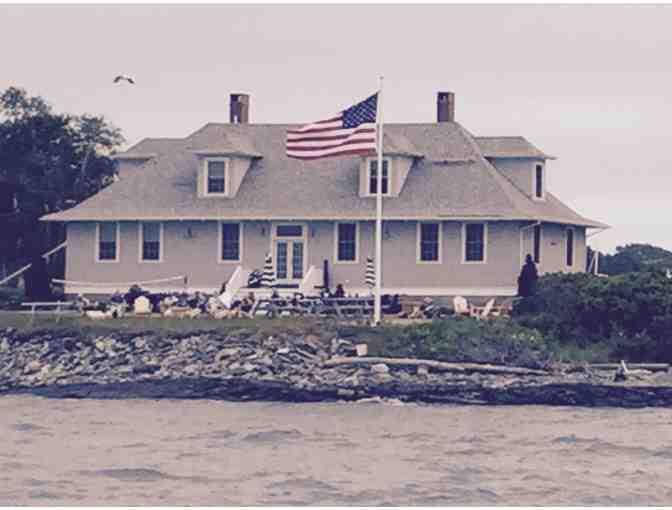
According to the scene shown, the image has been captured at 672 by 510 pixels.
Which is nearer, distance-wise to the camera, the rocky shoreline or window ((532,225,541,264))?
the rocky shoreline

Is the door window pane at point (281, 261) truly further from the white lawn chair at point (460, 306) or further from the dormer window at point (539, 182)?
the dormer window at point (539, 182)

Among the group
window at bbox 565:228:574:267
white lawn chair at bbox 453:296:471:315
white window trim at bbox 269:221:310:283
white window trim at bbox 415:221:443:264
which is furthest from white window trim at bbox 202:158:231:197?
window at bbox 565:228:574:267

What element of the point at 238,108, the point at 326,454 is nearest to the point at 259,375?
the point at 326,454

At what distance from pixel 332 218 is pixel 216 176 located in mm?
4381

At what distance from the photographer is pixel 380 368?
47781 mm

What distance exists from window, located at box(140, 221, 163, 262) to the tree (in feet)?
18.0

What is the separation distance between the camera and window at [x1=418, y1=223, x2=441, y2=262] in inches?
2286

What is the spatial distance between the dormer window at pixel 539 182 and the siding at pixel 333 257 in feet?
3.48

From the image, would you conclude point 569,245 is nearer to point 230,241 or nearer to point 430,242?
point 430,242

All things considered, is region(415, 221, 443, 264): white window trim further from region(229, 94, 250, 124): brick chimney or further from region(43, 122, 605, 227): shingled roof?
region(229, 94, 250, 124): brick chimney

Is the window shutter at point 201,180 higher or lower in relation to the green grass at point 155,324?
higher

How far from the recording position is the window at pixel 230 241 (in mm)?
59625

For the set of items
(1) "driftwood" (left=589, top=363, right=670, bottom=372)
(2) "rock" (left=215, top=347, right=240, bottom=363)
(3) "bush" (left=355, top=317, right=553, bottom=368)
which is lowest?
(1) "driftwood" (left=589, top=363, right=670, bottom=372)

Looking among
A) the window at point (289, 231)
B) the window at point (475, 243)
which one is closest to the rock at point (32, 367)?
the window at point (289, 231)
